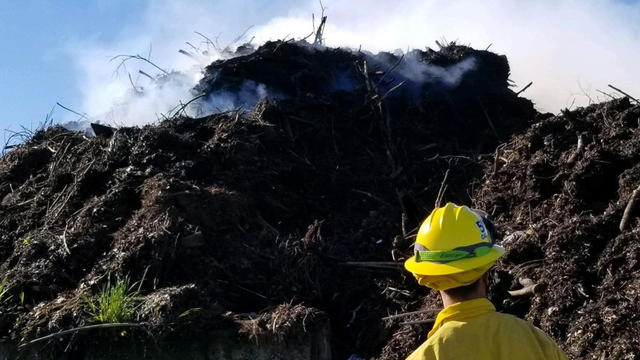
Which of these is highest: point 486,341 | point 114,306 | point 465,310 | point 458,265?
point 114,306

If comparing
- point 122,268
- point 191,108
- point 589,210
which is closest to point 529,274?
point 589,210

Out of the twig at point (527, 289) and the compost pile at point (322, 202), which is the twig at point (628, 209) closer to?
the compost pile at point (322, 202)

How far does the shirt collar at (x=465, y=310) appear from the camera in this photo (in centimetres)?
301

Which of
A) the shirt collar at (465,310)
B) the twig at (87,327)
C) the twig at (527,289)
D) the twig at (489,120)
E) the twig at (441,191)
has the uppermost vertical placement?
the twig at (489,120)

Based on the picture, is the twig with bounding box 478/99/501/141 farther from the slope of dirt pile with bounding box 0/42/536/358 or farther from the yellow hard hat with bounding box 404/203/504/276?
the yellow hard hat with bounding box 404/203/504/276

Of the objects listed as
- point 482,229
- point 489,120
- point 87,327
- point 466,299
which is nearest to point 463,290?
point 466,299

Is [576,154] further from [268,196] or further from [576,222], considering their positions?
[268,196]

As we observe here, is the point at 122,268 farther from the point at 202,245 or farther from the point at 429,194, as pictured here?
the point at 429,194

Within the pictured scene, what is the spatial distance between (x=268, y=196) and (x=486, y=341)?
217 inches

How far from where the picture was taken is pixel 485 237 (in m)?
3.16

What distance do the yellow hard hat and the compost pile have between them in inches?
87.6

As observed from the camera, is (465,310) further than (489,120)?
No

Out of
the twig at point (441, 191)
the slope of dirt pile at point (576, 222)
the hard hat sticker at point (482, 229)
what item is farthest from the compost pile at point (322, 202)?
the hard hat sticker at point (482, 229)

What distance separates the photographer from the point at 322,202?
845 cm
